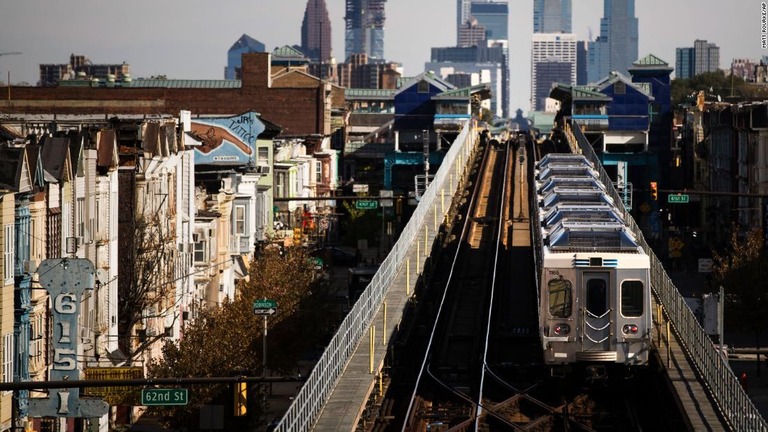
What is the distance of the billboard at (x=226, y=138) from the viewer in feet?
244

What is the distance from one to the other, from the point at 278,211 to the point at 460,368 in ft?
153

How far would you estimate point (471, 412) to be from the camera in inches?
1382

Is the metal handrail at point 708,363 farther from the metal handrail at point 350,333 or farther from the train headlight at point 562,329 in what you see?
the metal handrail at point 350,333

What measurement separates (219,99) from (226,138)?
43917mm

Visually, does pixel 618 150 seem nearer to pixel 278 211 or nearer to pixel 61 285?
pixel 278 211

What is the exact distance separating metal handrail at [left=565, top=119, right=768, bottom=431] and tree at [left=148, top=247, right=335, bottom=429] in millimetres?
9494

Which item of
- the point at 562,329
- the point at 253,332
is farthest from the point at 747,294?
the point at 562,329

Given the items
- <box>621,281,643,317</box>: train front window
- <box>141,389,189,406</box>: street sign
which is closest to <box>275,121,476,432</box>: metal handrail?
<box>141,389,189,406</box>: street sign

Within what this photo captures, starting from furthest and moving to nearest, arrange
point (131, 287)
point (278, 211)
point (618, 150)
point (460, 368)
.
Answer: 1. point (618, 150)
2. point (278, 211)
3. point (131, 287)
4. point (460, 368)

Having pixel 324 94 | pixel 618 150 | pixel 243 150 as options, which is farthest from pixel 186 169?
pixel 618 150

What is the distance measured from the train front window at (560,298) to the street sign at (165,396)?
10009mm

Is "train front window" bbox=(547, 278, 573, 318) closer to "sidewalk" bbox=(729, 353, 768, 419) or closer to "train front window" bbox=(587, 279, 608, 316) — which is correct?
"train front window" bbox=(587, 279, 608, 316)

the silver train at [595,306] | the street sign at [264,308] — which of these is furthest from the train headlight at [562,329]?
the street sign at [264,308]

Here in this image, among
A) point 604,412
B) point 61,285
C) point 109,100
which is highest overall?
point 109,100
